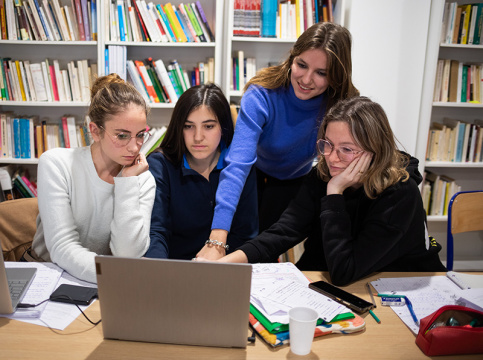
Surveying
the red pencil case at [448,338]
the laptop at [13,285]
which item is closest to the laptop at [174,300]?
the laptop at [13,285]

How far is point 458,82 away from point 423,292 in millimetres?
2303

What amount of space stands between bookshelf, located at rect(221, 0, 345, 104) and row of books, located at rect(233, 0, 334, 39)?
0.14 ft

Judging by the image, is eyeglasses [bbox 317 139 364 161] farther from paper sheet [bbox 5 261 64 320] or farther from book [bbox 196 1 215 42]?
book [bbox 196 1 215 42]

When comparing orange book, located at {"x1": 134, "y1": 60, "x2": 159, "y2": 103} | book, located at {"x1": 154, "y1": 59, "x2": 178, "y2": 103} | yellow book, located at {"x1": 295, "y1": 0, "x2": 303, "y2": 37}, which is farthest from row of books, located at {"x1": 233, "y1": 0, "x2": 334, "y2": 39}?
orange book, located at {"x1": 134, "y1": 60, "x2": 159, "y2": 103}

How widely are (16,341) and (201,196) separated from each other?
2.90ft

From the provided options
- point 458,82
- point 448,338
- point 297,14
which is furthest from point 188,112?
point 458,82

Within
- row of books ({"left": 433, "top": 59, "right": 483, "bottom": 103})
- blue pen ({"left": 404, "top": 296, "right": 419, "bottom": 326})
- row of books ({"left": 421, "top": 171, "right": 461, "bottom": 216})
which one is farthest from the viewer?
row of books ({"left": 421, "top": 171, "right": 461, "bottom": 216})

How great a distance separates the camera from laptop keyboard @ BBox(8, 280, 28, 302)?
1.21 m

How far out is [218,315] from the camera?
3.34 ft

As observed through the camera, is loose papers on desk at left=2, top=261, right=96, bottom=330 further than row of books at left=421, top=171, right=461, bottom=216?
No

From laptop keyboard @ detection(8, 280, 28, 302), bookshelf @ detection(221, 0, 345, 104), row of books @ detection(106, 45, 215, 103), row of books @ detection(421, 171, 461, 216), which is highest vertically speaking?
bookshelf @ detection(221, 0, 345, 104)

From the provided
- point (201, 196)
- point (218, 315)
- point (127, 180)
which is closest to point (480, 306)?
point (218, 315)

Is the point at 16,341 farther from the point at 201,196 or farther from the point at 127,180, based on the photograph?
the point at 201,196

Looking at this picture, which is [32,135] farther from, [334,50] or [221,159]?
[334,50]
